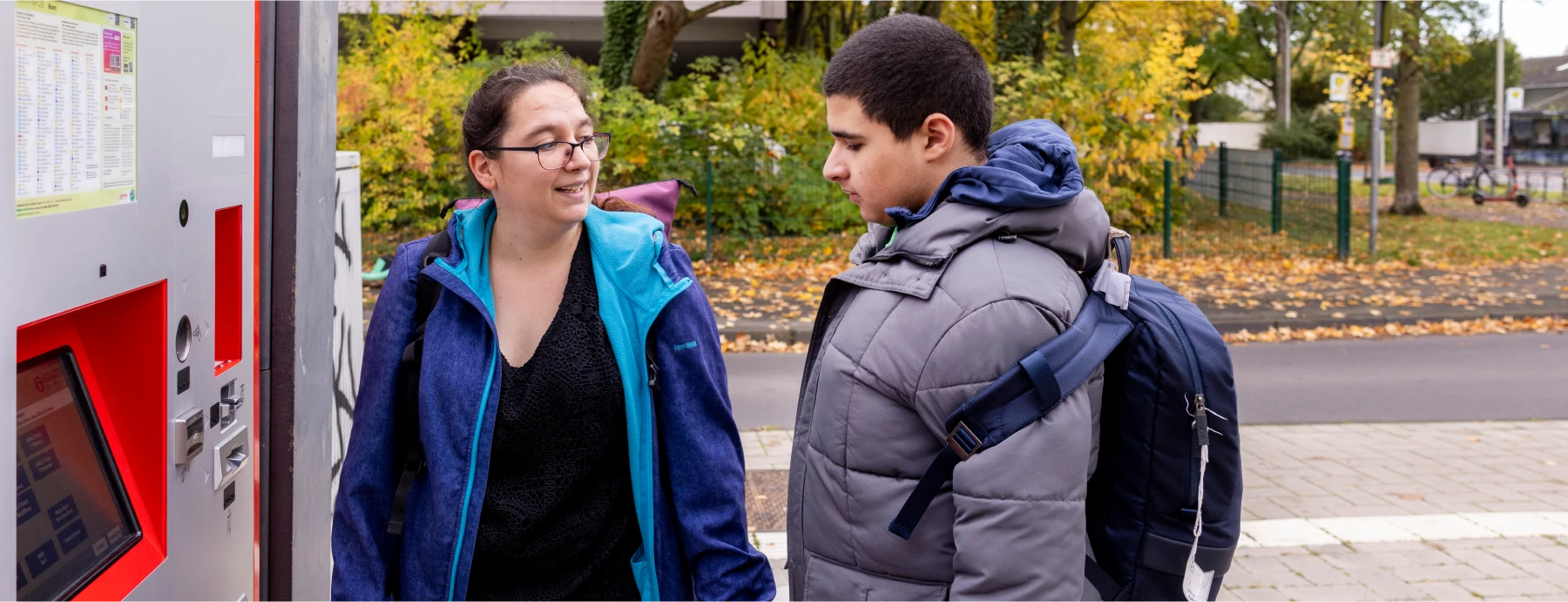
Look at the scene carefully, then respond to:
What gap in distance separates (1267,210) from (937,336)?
1634 centimetres

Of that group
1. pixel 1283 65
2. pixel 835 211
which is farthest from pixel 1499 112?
pixel 835 211

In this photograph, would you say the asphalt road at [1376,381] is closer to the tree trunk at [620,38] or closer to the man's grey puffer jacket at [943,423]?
the man's grey puffer jacket at [943,423]

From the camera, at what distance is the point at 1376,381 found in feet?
30.6

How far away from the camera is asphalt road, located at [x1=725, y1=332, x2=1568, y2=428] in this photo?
825cm

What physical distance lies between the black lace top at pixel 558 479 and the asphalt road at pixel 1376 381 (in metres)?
5.49

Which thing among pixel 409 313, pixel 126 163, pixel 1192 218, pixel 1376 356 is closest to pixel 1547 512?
pixel 1376 356

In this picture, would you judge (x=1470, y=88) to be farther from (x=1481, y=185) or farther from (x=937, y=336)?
(x=937, y=336)


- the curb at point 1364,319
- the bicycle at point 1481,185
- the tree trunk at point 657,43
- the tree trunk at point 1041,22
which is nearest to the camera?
the curb at point 1364,319

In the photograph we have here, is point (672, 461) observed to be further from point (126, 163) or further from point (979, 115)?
point (126, 163)

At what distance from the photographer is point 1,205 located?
1.52m

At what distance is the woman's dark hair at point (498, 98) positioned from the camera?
241 centimetres

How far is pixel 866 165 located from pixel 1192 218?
1567 centimetres

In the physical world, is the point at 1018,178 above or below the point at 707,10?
below

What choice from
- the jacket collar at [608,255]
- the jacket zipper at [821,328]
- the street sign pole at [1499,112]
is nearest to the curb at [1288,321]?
the jacket collar at [608,255]
